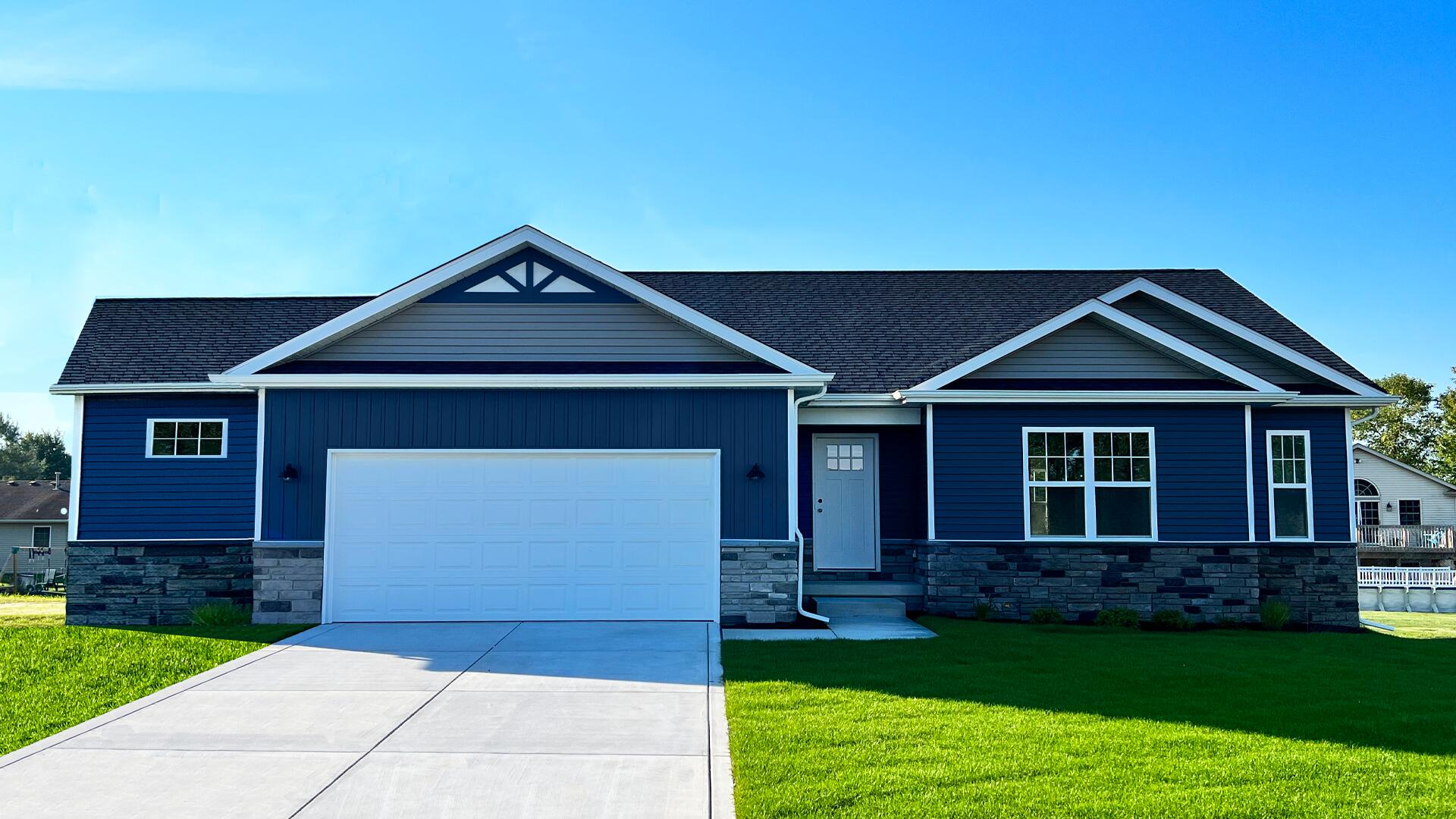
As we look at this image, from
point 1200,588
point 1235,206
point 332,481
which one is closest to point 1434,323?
point 1235,206

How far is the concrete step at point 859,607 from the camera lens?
13148mm

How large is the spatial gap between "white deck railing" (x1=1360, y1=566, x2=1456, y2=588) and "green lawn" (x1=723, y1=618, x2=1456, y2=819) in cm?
1800

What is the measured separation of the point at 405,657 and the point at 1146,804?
6970 mm

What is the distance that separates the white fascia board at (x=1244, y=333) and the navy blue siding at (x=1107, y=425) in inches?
62.9

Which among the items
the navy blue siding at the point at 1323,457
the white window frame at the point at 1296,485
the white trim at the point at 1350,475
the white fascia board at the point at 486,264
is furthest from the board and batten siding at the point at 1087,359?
the white fascia board at the point at 486,264

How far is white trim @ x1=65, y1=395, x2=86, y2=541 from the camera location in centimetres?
1382

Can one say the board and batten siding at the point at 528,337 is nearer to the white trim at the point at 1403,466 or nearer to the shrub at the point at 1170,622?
the shrub at the point at 1170,622

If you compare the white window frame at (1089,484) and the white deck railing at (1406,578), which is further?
the white deck railing at (1406,578)

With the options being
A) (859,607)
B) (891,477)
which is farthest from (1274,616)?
(859,607)

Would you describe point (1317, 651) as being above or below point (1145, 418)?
below

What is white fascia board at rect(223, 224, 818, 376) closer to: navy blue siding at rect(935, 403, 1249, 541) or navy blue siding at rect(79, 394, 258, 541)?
navy blue siding at rect(79, 394, 258, 541)

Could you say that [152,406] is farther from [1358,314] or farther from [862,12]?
[1358,314]

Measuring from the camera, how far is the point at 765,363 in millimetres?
12281

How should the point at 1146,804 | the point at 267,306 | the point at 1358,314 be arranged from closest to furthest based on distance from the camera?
the point at 1146,804 → the point at 267,306 → the point at 1358,314
